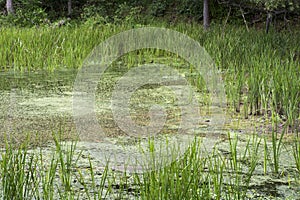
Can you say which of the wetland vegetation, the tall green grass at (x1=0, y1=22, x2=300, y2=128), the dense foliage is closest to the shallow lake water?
the wetland vegetation

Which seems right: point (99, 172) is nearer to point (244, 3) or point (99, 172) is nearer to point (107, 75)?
point (107, 75)

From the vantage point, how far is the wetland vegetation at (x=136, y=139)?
145 centimetres

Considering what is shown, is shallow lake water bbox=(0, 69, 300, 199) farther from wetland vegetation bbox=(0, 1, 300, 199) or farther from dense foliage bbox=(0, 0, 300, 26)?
dense foliage bbox=(0, 0, 300, 26)

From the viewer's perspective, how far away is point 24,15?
961 cm

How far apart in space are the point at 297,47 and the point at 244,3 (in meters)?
4.55

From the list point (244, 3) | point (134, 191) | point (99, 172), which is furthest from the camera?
point (244, 3)

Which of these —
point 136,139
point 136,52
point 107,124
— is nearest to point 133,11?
point 136,52

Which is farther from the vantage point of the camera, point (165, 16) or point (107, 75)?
point (165, 16)

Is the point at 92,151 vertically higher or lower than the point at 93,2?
lower

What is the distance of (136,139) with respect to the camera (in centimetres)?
226

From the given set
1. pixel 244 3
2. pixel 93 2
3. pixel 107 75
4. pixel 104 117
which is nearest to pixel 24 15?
pixel 93 2

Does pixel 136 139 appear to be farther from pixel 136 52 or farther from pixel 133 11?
pixel 133 11

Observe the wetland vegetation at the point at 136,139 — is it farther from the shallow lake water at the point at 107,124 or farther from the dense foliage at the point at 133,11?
the dense foliage at the point at 133,11

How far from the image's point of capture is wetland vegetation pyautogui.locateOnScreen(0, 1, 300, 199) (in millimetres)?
1448
